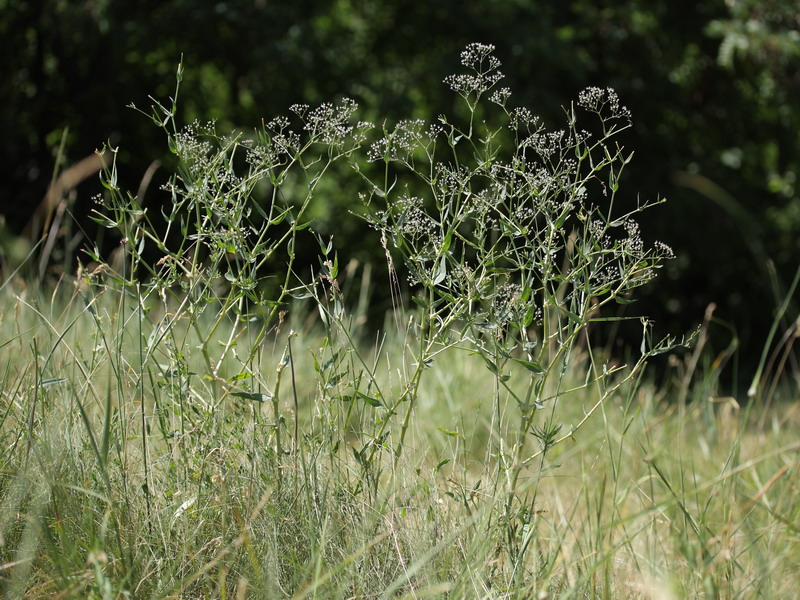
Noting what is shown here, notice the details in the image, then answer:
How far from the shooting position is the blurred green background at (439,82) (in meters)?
6.57

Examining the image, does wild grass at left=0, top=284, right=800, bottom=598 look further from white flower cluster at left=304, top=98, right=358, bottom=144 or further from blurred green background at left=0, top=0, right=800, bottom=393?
blurred green background at left=0, top=0, right=800, bottom=393

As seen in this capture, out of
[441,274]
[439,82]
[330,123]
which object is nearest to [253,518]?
[441,274]

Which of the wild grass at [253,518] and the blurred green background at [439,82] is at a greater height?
the blurred green background at [439,82]

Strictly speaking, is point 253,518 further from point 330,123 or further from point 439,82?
point 439,82

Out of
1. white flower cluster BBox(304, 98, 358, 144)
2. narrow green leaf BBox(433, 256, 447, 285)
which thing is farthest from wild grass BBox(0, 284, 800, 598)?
white flower cluster BBox(304, 98, 358, 144)

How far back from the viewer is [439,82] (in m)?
6.80

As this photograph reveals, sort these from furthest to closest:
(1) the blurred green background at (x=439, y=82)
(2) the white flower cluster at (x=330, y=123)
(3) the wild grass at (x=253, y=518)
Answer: (1) the blurred green background at (x=439, y=82)
(2) the white flower cluster at (x=330, y=123)
(3) the wild grass at (x=253, y=518)

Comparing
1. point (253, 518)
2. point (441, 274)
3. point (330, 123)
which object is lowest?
point (253, 518)

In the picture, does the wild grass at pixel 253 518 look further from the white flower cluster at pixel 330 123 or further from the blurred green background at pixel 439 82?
the blurred green background at pixel 439 82

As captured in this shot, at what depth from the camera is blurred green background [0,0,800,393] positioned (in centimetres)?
657

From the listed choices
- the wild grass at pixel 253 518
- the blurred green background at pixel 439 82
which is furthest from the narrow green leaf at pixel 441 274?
the blurred green background at pixel 439 82

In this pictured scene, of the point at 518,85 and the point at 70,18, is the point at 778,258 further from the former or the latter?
the point at 70,18

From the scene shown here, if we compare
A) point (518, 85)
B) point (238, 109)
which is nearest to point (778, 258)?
point (518, 85)

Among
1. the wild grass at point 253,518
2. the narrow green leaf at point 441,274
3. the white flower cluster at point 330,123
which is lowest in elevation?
the wild grass at point 253,518
